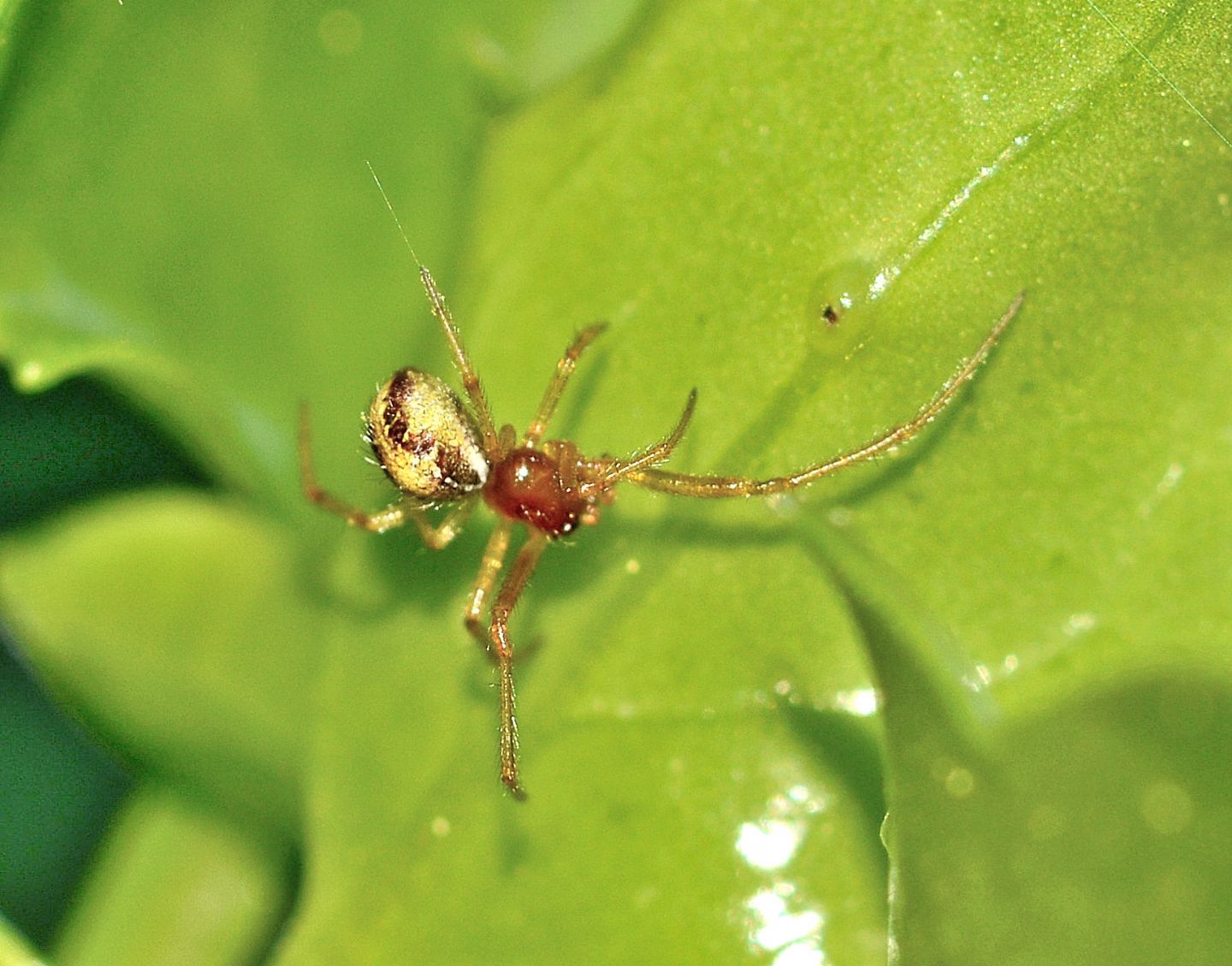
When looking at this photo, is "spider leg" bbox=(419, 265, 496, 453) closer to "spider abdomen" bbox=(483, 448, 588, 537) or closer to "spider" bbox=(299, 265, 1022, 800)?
"spider" bbox=(299, 265, 1022, 800)

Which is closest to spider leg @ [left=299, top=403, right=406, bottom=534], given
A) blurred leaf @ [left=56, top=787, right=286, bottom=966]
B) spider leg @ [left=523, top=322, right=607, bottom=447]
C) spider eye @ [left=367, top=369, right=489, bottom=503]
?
spider eye @ [left=367, top=369, right=489, bottom=503]

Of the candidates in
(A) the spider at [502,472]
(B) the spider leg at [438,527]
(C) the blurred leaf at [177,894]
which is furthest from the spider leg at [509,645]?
(C) the blurred leaf at [177,894]

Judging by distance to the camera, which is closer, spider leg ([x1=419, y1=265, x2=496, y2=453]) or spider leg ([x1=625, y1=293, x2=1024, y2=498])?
spider leg ([x1=625, y1=293, x2=1024, y2=498])

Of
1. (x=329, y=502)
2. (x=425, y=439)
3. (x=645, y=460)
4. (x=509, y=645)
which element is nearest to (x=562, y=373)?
(x=645, y=460)

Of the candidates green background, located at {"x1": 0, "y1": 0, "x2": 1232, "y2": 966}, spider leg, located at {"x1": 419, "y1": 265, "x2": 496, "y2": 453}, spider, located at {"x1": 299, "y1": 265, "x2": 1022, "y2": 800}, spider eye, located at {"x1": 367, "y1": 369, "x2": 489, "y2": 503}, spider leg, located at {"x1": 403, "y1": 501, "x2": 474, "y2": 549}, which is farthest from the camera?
spider eye, located at {"x1": 367, "y1": 369, "x2": 489, "y2": 503}

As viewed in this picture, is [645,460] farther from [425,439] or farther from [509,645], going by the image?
[425,439]

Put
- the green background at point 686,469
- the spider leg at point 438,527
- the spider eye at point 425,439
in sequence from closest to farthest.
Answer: the green background at point 686,469 < the spider leg at point 438,527 < the spider eye at point 425,439

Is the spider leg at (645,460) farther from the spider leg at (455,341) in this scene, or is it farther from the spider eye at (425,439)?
the spider eye at (425,439)
